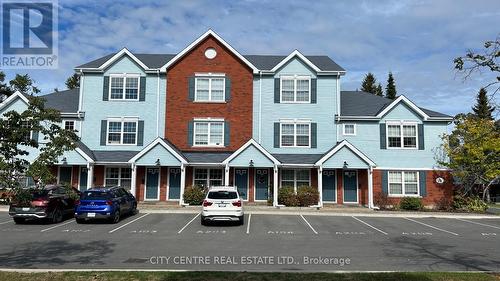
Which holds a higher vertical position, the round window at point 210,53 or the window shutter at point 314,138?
the round window at point 210,53

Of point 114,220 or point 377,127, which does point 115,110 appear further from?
point 377,127

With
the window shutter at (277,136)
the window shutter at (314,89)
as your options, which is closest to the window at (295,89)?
the window shutter at (314,89)

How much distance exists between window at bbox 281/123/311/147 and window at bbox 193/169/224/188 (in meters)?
4.84

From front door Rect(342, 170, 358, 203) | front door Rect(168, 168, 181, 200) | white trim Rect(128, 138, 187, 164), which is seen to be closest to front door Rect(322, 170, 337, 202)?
front door Rect(342, 170, 358, 203)

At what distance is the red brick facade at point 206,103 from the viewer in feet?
94.9

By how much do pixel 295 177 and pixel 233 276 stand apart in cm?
2024

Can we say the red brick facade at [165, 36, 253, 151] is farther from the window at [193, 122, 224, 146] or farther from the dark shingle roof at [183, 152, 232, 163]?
the window at [193, 122, 224, 146]

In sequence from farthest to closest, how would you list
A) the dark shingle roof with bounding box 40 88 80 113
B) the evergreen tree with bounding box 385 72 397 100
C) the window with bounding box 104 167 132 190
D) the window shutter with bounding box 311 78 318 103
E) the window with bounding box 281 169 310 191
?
the evergreen tree with bounding box 385 72 397 100 → the dark shingle roof with bounding box 40 88 80 113 → the window shutter with bounding box 311 78 318 103 → the window with bounding box 281 169 310 191 → the window with bounding box 104 167 132 190

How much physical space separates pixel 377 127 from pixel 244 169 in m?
9.55

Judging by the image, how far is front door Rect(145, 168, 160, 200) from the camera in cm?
2792

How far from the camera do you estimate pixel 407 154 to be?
2811cm

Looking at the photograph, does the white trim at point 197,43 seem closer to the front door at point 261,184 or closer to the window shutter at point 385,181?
the front door at point 261,184

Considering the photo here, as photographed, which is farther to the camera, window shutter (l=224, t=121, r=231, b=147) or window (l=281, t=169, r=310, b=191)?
window shutter (l=224, t=121, r=231, b=147)

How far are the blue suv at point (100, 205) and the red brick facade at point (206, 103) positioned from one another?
9.32m
